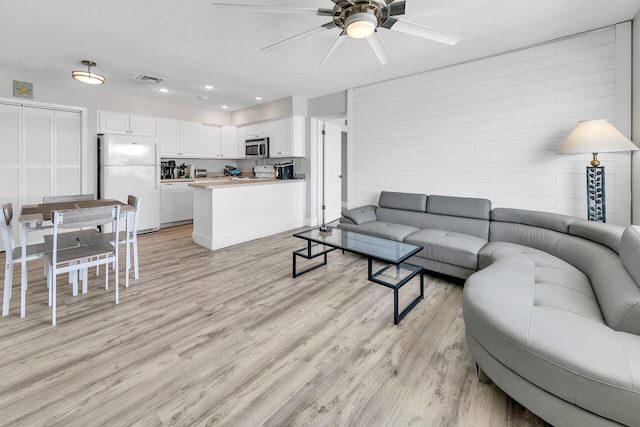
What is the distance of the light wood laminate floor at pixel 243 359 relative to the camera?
1.42 meters

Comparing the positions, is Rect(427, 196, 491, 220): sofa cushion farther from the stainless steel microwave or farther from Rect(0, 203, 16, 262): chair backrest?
Rect(0, 203, 16, 262): chair backrest

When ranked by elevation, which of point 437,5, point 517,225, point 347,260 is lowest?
point 347,260

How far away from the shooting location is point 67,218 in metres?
2.23

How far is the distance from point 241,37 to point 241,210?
2405mm

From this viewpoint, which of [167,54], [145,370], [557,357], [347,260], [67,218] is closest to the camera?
[557,357]

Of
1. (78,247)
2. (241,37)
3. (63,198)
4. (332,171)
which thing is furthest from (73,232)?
(332,171)

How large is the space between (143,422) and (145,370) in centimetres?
41

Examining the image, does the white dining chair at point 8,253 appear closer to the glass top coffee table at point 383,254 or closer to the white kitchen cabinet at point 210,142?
the glass top coffee table at point 383,254

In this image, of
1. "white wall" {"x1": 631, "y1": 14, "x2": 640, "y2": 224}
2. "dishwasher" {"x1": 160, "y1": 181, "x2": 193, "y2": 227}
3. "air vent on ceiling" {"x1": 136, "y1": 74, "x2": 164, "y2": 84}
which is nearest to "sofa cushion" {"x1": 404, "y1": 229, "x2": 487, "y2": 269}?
"white wall" {"x1": 631, "y1": 14, "x2": 640, "y2": 224}

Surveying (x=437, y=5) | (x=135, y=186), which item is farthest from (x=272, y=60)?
(x=135, y=186)

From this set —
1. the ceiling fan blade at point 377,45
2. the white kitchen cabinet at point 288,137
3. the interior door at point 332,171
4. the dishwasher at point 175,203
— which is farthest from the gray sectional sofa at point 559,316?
the dishwasher at point 175,203

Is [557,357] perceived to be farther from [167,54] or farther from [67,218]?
[167,54]

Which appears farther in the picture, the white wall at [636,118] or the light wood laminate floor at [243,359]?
the white wall at [636,118]

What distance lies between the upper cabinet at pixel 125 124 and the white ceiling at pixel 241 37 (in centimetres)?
77
